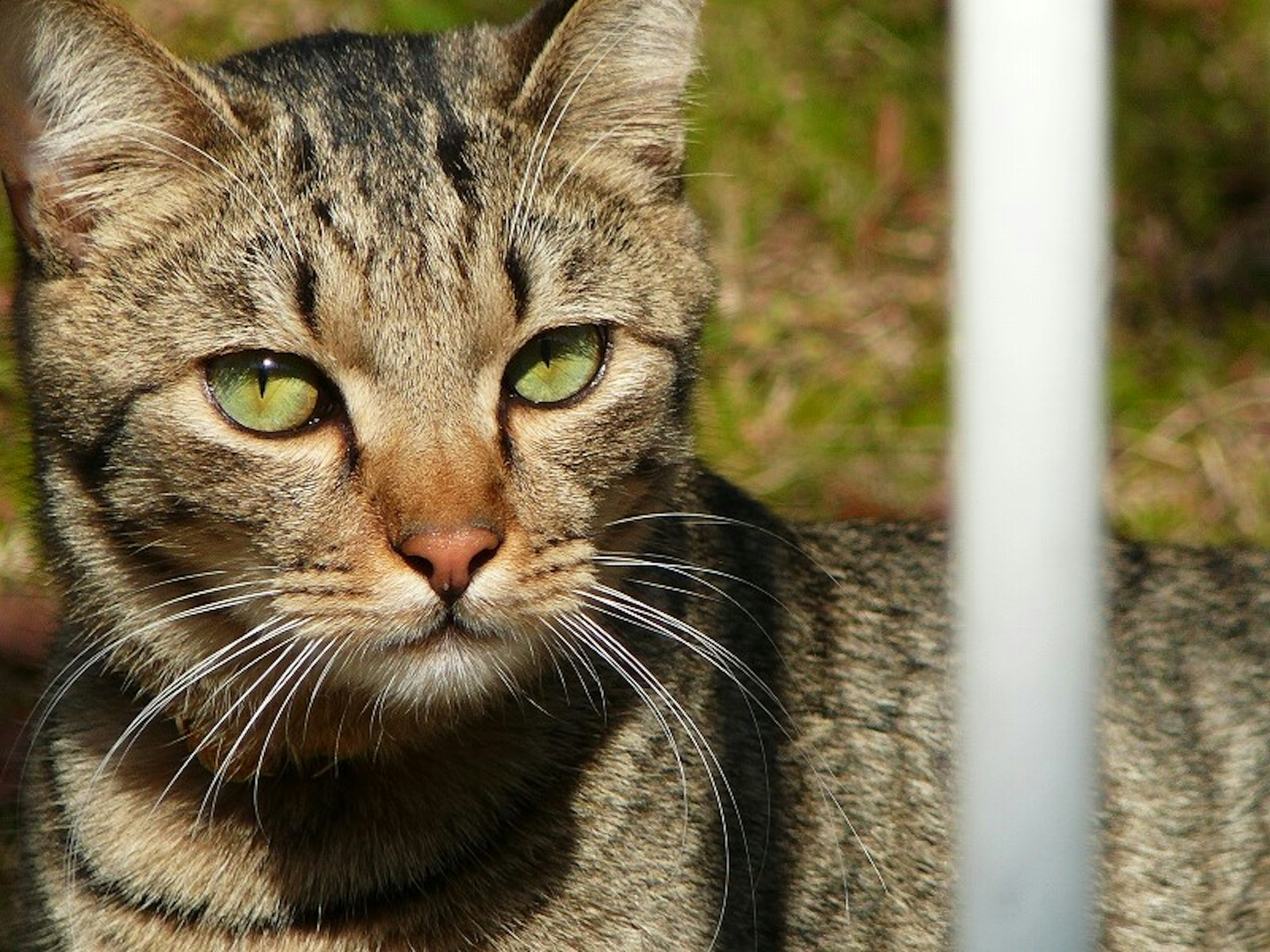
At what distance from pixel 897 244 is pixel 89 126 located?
3.50m

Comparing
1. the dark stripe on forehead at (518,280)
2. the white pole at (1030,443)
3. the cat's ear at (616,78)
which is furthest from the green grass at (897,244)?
the white pole at (1030,443)

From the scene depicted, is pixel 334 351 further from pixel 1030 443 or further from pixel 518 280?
pixel 1030 443

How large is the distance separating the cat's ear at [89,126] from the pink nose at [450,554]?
69cm

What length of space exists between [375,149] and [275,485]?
1.80ft

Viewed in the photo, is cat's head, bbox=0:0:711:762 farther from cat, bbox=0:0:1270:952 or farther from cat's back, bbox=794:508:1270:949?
cat's back, bbox=794:508:1270:949

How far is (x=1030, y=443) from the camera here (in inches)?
56.0

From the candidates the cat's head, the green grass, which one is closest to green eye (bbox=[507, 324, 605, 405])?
the cat's head

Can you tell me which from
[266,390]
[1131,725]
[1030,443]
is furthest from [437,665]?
[1131,725]

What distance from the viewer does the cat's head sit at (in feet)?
8.05

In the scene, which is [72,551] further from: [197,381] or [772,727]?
[772,727]

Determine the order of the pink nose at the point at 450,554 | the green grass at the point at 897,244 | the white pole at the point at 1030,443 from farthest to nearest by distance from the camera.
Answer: the green grass at the point at 897,244
the pink nose at the point at 450,554
the white pole at the point at 1030,443

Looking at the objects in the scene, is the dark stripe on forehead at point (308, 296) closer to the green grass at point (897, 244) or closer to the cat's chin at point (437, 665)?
the cat's chin at point (437, 665)

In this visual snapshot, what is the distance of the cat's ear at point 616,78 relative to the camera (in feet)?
9.15

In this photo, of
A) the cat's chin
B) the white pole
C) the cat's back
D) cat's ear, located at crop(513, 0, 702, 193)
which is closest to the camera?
the white pole
